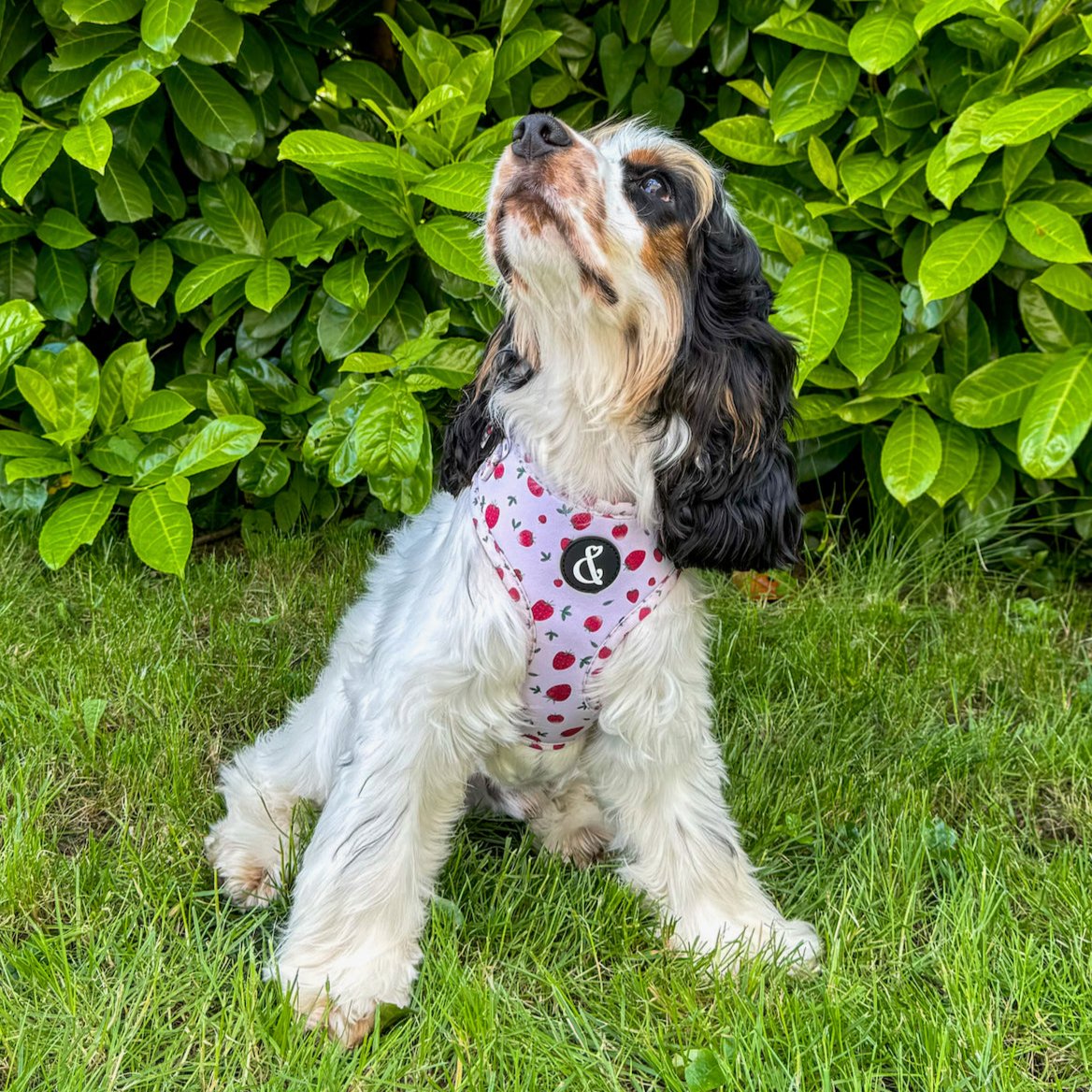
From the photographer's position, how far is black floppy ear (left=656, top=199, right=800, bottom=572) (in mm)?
2375

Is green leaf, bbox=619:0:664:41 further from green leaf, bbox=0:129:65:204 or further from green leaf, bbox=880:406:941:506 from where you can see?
green leaf, bbox=0:129:65:204

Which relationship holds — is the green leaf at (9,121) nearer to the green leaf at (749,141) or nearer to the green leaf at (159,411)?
the green leaf at (159,411)

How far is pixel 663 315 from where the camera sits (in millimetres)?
2314

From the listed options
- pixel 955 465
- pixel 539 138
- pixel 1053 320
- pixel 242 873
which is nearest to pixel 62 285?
pixel 242 873

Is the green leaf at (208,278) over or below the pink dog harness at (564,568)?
below

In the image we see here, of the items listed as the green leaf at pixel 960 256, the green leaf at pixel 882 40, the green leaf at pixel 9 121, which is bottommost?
the green leaf at pixel 960 256

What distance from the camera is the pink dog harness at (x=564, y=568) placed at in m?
2.41

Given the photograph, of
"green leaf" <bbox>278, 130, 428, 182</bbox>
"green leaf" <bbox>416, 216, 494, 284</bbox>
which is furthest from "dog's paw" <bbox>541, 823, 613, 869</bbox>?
"green leaf" <bbox>278, 130, 428, 182</bbox>

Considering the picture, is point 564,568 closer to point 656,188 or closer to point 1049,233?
point 656,188

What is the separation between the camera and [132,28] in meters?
3.59

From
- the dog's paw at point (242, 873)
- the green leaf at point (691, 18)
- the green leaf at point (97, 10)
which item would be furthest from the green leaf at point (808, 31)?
the dog's paw at point (242, 873)

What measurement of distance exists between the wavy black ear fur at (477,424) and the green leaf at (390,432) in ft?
1.83

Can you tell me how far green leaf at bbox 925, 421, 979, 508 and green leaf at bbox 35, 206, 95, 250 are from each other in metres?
2.87

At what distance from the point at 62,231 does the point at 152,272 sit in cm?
30
